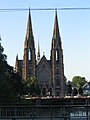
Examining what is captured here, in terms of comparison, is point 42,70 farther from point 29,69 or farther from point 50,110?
point 50,110

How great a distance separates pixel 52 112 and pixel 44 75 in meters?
126

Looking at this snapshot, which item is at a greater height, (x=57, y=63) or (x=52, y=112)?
(x=57, y=63)

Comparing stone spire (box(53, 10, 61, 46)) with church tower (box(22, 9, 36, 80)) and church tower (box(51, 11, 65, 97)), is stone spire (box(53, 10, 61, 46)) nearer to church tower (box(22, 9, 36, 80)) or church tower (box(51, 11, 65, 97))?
church tower (box(51, 11, 65, 97))

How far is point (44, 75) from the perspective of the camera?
14638 centimetres

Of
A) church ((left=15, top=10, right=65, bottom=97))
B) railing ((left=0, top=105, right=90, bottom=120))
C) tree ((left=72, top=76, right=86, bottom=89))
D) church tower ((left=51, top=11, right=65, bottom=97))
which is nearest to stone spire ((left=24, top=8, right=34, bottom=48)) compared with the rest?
church ((left=15, top=10, right=65, bottom=97))

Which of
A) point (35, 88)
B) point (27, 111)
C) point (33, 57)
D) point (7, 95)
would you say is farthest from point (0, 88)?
point (33, 57)

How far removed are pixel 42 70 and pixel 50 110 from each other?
126 m

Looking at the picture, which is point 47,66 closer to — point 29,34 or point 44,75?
point 44,75

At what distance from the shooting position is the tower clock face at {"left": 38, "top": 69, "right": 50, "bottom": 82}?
14575 centimetres

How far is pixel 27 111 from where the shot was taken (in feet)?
71.1

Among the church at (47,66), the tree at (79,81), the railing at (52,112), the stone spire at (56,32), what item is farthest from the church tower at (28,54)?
the railing at (52,112)

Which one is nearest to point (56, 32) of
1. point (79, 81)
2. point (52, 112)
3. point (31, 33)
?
point (31, 33)

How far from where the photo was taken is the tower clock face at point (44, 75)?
14575 cm

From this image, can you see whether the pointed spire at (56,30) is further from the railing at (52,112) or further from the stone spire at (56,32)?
the railing at (52,112)
